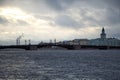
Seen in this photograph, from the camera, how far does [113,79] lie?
4912cm

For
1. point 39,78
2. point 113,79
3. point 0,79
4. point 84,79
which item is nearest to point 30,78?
point 39,78

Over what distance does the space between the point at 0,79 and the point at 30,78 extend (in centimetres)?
449

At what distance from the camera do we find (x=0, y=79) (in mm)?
48969

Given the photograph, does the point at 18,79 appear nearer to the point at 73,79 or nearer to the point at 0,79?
the point at 0,79

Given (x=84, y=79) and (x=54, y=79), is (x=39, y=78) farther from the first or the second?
(x=84, y=79)

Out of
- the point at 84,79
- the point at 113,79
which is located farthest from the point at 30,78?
the point at 113,79

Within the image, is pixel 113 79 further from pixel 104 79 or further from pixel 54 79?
pixel 54 79

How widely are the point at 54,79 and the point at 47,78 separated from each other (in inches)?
61.3

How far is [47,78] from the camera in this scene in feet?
165

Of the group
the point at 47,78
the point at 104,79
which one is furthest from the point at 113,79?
the point at 47,78

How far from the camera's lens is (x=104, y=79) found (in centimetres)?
4962

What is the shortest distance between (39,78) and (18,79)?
314 centimetres

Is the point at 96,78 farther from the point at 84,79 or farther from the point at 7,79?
the point at 7,79

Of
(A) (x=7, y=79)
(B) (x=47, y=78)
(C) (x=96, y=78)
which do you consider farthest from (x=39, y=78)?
(C) (x=96, y=78)
